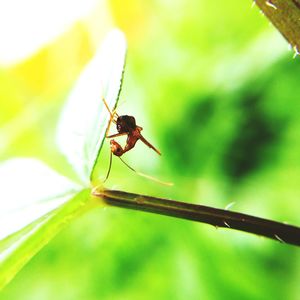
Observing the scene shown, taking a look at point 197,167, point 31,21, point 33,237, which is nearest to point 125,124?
point 33,237

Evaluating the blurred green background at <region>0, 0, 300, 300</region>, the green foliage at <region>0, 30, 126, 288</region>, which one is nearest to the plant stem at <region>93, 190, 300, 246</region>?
the green foliage at <region>0, 30, 126, 288</region>

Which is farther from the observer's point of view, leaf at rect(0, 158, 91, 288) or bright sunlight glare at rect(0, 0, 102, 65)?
bright sunlight glare at rect(0, 0, 102, 65)

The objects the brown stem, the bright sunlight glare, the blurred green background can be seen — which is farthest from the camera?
the bright sunlight glare

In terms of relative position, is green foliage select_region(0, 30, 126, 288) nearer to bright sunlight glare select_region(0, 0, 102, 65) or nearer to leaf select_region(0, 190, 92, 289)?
leaf select_region(0, 190, 92, 289)

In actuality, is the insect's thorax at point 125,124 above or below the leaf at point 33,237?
above

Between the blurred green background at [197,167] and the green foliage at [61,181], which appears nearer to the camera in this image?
the green foliage at [61,181]

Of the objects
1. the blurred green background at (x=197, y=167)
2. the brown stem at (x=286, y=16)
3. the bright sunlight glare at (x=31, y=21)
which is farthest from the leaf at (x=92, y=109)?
the bright sunlight glare at (x=31, y=21)

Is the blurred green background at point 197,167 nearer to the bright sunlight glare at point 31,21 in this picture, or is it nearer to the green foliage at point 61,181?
the green foliage at point 61,181

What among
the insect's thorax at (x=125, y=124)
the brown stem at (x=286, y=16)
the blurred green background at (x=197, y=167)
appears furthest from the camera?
the blurred green background at (x=197, y=167)
